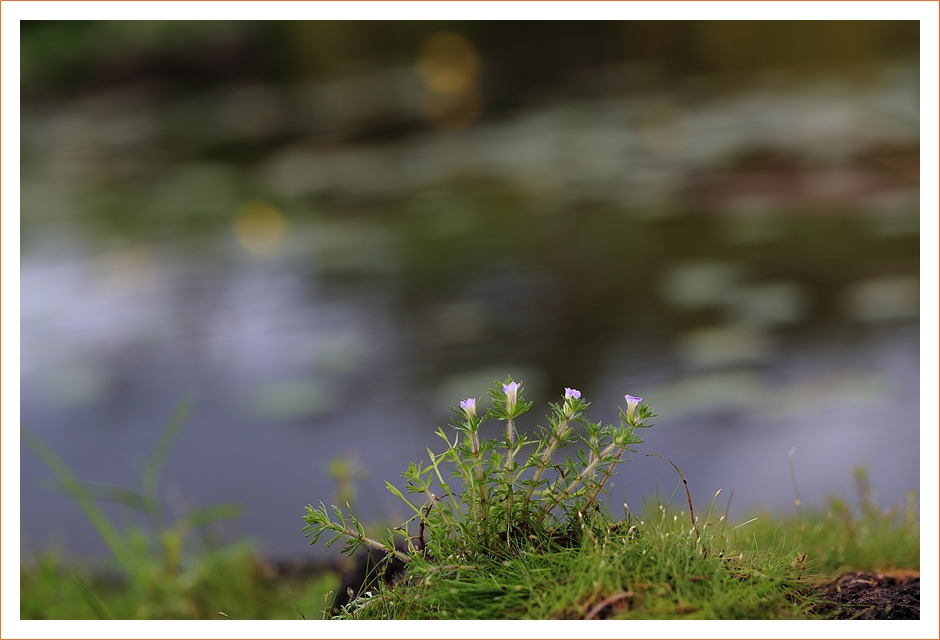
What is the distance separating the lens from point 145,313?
321 centimetres

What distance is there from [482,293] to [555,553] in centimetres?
219

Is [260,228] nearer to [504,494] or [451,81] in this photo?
[451,81]

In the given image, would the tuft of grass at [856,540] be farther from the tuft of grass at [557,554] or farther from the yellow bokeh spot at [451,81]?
the yellow bokeh spot at [451,81]

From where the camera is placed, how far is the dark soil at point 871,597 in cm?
97

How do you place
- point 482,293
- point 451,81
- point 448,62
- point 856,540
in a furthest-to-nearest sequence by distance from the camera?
point 448,62, point 451,81, point 482,293, point 856,540

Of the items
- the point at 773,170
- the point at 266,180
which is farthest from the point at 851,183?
the point at 266,180

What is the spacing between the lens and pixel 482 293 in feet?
10.1

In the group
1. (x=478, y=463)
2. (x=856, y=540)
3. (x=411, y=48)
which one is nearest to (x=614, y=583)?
(x=478, y=463)

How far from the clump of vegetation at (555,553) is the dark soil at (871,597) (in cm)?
6

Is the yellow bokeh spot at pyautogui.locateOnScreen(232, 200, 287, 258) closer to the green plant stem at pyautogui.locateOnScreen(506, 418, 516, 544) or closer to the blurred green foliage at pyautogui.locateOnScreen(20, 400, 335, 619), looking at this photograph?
the blurred green foliage at pyautogui.locateOnScreen(20, 400, 335, 619)

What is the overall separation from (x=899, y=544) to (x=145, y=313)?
2819mm

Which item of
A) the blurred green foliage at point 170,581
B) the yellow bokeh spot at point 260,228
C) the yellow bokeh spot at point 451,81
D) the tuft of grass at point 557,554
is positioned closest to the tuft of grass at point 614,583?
the tuft of grass at point 557,554

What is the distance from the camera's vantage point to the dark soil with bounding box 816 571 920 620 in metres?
0.97

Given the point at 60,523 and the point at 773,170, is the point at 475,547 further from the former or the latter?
the point at 773,170
